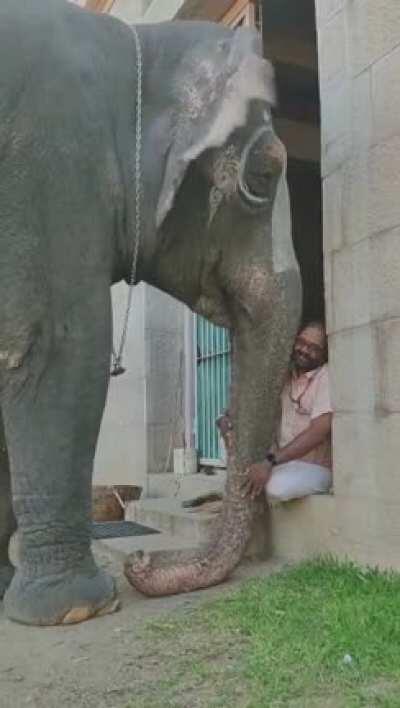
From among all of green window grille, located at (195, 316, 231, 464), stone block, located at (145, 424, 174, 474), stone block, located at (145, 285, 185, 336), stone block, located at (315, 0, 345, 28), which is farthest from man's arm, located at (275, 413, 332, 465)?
stone block, located at (145, 285, 185, 336)

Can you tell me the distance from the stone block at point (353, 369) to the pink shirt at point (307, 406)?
0.73 ft

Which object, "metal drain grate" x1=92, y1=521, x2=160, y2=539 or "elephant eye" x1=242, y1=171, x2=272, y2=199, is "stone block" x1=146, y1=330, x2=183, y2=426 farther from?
"elephant eye" x1=242, y1=171, x2=272, y2=199

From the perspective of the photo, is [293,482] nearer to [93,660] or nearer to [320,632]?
[320,632]

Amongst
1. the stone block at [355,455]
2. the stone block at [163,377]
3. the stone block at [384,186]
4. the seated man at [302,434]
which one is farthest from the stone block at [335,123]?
the stone block at [163,377]

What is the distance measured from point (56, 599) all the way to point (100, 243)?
127 centimetres

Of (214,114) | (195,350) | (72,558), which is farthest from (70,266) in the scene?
(195,350)

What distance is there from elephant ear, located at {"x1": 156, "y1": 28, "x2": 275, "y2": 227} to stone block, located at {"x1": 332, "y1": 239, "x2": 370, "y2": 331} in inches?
27.0

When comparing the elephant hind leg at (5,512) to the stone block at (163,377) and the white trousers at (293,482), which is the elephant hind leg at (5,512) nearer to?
the white trousers at (293,482)

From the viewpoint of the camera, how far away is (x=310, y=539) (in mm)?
4027

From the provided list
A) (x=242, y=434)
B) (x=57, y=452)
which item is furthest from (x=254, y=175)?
(x=57, y=452)

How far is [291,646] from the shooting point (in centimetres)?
272

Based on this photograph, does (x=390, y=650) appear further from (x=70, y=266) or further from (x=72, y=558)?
(x=70, y=266)

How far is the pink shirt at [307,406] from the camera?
415cm

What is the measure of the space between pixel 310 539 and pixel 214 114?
1807 millimetres
